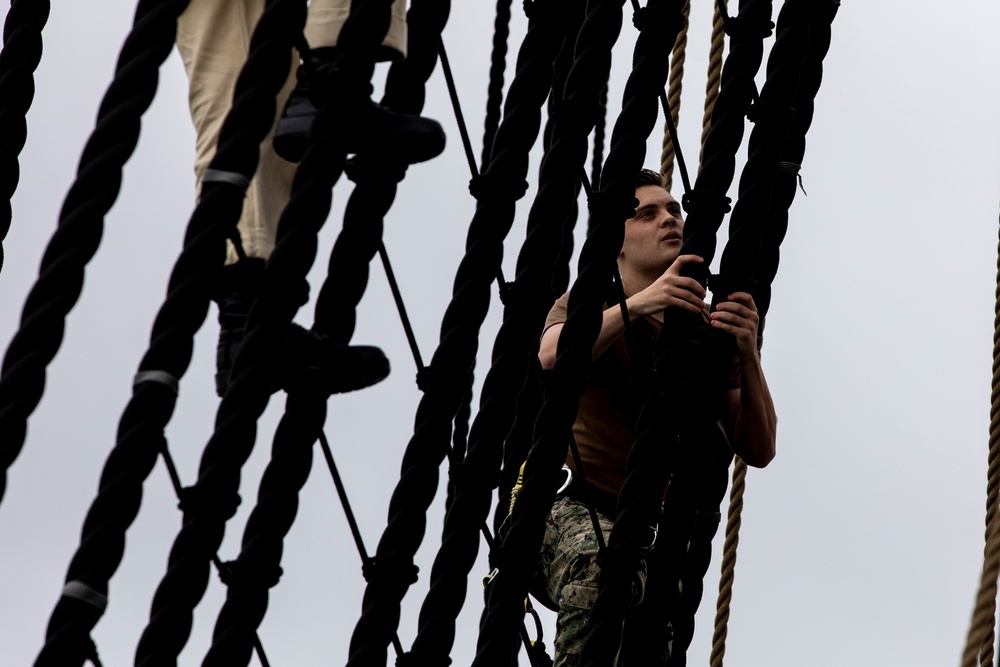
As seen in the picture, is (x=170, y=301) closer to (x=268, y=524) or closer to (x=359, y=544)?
(x=268, y=524)

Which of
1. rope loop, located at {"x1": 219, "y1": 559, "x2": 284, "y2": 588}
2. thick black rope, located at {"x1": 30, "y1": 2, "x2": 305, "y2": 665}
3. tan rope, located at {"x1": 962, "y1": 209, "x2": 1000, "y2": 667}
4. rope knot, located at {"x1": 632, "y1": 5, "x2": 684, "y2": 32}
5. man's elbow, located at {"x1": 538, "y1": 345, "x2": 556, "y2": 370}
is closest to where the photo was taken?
thick black rope, located at {"x1": 30, "y1": 2, "x2": 305, "y2": 665}

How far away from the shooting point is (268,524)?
147cm

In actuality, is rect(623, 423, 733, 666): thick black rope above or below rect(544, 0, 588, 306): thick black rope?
below

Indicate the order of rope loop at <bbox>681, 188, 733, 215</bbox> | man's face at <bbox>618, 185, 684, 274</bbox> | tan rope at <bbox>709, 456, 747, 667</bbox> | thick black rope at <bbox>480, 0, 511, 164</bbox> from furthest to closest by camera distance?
thick black rope at <bbox>480, 0, 511, 164</bbox>, tan rope at <bbox>709, 456, 747, 667</bbox>, man's face at <bbox>618, 185, 684, 274</bbox>, rope loop at <bbox>681, 188, 733, 215</bbox>

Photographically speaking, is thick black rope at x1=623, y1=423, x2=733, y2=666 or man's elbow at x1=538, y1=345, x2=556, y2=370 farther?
man's elbow at x1=538, y1=345, x2=556, y2=370

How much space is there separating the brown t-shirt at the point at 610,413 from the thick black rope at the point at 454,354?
2.74 feet

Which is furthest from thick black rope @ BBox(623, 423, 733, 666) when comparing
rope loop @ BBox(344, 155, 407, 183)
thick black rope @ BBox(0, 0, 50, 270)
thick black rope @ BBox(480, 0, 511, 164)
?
thick black rope @ BBox(480, 0, 511, 164)

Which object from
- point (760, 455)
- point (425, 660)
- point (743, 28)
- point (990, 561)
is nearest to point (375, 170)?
point (425, 660)

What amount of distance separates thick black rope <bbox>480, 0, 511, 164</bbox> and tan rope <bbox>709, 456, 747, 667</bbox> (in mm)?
1125

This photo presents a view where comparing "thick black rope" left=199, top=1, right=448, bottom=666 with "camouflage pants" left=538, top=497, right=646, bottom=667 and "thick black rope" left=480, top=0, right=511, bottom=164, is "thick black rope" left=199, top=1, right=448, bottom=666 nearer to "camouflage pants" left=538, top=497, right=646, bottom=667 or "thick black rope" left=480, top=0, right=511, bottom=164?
"camouflage pants" left=538, top=497, right=646, bottom=667

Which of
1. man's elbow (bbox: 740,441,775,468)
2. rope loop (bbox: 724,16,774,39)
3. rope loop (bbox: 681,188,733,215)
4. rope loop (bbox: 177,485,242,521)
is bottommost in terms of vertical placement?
rope loop (bbox: 177,485,242,521)

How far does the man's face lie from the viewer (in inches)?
114

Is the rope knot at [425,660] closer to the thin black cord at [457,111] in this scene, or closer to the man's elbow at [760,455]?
the thin black cord at [457,111]

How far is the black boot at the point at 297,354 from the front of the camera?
1.56 m
